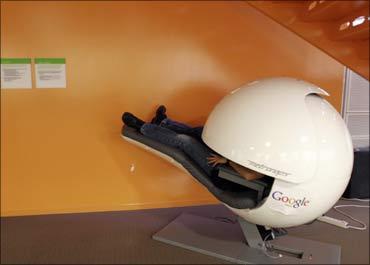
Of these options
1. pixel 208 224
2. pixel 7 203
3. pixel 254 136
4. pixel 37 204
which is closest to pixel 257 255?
pixel 208 224

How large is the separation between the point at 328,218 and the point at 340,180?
2.98 ft

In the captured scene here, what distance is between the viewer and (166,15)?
102 inches

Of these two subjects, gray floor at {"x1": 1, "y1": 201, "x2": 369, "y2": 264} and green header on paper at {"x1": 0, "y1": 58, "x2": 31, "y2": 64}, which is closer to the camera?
gray floor at {"x1": 1, "y1": 201, "x2": 369, "y2": 264}

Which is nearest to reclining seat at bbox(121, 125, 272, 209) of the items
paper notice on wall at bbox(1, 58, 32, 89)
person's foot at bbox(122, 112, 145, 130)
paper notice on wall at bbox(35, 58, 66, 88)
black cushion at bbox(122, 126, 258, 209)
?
black cushion at bbox(122, 126, 258, 209)

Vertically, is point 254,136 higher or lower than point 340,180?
higher

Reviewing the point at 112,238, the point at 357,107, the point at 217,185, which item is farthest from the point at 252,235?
the point at 357,107

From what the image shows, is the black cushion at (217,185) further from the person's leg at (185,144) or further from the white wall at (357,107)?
the white wall at (357,107)

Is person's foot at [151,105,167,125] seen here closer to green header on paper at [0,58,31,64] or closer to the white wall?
green header on paper at [0,58,31,64]

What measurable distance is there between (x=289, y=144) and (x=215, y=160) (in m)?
0.47

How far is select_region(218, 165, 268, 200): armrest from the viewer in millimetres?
1832

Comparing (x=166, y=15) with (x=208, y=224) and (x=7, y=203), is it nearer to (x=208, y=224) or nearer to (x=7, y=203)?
(x=208, y=224)

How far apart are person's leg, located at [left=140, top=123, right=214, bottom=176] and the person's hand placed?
0.07 ft

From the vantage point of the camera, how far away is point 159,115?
2.53m

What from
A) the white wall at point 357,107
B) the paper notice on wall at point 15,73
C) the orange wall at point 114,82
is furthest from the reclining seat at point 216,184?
the white wall at point 357,107
